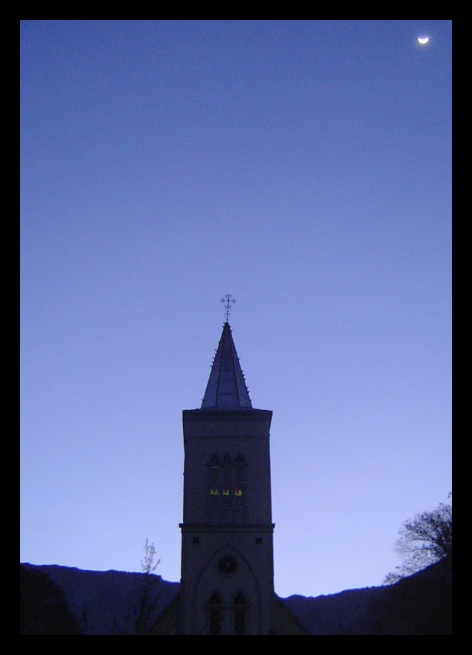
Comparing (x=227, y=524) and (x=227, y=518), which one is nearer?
(x=227, y=524)

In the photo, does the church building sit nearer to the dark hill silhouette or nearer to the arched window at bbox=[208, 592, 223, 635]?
the arched window at bbox=[208, 592, 223, 635]

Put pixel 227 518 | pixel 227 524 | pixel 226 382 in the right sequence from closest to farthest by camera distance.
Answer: pixel 227 524 < pixel 227 518 < pixel 226 382

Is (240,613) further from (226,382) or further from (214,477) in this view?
(226,382)

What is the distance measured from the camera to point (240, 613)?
125 feet

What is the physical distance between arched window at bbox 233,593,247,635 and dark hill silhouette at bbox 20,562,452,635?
278 centimetres

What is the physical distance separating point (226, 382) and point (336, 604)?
1757cm

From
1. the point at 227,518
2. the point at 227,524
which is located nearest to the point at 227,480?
the point at 227,518

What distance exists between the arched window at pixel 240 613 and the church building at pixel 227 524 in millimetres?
48

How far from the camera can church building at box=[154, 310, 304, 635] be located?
3812cm

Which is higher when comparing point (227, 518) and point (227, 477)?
point (227, 477)

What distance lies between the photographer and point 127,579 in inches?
1969
